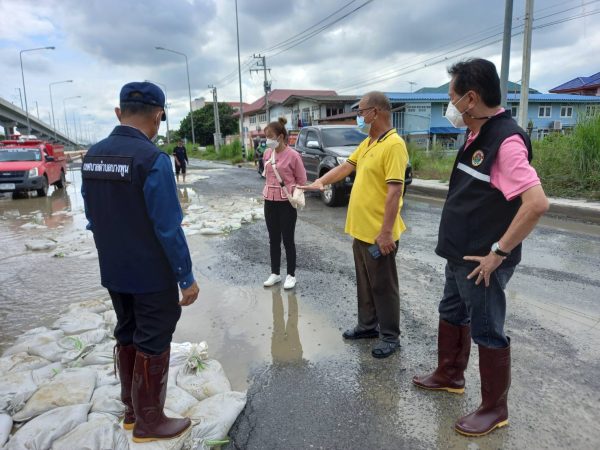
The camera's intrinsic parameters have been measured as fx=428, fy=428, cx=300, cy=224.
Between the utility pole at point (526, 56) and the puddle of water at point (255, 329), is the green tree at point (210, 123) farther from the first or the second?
the puddle of water at point (255, 329)

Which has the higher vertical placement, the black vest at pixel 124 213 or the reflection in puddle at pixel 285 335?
the black vest at pixel 124 213

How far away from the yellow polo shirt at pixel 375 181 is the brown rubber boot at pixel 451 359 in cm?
76

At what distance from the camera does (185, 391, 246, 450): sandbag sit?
232 centimetres

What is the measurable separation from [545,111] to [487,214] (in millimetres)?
44481

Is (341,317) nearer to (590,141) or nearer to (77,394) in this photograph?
(77,394)

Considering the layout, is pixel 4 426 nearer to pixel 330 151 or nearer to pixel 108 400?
pixel 108 400

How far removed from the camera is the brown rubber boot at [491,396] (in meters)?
2.34

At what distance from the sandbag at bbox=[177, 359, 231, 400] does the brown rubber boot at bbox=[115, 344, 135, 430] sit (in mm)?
410

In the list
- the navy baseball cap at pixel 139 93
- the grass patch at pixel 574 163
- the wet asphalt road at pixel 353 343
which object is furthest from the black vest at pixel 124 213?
the grass patch at pixel 574 163

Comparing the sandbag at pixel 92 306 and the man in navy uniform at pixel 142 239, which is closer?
the man in navy uniform at pixel 142 239

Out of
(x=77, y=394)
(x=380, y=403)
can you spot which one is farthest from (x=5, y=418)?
(x=380, y=403)

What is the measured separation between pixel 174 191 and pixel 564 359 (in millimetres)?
2999

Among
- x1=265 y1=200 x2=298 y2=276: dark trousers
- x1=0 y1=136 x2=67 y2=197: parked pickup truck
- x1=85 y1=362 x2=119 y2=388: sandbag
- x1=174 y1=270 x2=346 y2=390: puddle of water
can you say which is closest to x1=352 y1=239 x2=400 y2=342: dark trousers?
x1=174 y1=270 x2=346 y2=390: puddle of water

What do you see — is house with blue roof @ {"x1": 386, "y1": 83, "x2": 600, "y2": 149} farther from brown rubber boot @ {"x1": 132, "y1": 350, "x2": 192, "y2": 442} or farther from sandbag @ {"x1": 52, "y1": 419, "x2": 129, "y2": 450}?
sandbag @ {"x1": 52, "y1": 419, "x2": 129, "y2": 450}
